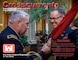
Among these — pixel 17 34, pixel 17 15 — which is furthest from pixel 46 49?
pixel 17 15

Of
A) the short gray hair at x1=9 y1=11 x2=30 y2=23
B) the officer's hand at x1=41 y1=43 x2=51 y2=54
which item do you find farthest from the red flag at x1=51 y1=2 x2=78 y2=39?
the short gray hair at x1=9 y1=11 x2=30 y2=23

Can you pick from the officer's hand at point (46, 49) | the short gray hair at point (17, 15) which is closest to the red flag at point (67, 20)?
the officer's hand at point (46, 49)

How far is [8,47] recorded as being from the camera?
19.9ft

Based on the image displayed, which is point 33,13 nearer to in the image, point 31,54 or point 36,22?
point 36,22

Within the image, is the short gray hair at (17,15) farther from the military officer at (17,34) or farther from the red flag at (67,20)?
the red flag at (67,20)

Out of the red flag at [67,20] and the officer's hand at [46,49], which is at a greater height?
the red flag at [67,20]

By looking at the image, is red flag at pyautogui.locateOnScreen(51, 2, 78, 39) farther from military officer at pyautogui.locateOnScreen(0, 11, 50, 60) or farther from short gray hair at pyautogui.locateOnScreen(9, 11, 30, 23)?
short gray hair at pyautogui.locateOnScreen(9, 11, 30, 23)

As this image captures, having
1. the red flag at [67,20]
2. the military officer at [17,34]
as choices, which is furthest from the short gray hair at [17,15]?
the red flag at [67,20]

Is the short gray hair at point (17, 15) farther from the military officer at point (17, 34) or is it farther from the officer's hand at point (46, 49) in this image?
the officer's hand at point (46, 49)

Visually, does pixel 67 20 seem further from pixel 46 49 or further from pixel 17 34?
pixel 17 34

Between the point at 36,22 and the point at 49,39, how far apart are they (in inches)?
11.6

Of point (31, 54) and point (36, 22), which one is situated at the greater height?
point (36, 22)

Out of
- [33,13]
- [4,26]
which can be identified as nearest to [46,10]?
[33,13]

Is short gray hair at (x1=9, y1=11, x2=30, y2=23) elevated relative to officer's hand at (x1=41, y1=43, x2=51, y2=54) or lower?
elevated
